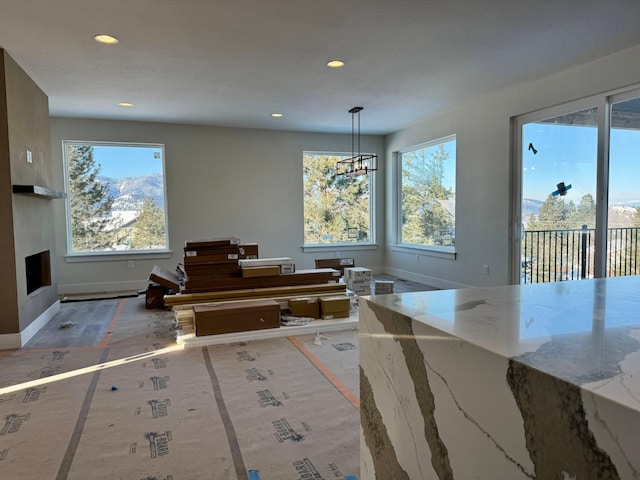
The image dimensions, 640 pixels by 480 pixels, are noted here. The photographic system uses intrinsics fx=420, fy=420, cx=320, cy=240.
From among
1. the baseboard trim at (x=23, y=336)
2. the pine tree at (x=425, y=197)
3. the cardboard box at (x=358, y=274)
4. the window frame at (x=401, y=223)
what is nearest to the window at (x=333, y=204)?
the window frame at (x=401, y=223)

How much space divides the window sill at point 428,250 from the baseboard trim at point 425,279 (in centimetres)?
36

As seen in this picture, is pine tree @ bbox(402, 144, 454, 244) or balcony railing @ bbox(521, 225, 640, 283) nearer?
balcony railing @ bbox(521, 225, 640, 283)

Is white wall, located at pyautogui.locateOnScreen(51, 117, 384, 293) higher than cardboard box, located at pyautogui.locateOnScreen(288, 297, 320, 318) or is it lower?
higher

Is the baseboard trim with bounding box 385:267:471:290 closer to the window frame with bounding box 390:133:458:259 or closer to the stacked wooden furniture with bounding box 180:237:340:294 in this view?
the window frame with bounding box 390:133:458:259

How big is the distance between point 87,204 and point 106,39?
3.77 meters

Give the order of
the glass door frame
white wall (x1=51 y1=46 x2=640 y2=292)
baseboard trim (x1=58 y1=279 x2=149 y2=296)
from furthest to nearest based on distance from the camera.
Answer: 1. baseboard trim (x1=58 y1=279 x2=149 y2=296)
2. white wall (x1=51 y1=46 x2=640 y2=292)
3. the glass door frame

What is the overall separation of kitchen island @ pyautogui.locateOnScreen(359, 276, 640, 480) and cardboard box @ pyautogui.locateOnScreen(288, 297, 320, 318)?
2875 mm

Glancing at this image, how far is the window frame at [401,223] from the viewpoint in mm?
6301

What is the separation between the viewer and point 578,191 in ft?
14.6

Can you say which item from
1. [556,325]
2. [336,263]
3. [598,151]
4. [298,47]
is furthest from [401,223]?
[556,325]

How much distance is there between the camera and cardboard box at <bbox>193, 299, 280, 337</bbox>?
3.67 meters

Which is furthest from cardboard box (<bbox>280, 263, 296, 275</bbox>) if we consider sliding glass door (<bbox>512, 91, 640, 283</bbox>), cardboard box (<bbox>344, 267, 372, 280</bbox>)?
sliding glass door (<bbox>512, 91, 640, 283</bbox>)

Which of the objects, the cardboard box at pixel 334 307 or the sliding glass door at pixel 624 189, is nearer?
the sliding glass door at pixel 624 189

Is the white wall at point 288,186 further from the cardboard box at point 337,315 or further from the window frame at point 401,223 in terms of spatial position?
the cardboard box at point 337,315
